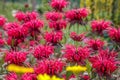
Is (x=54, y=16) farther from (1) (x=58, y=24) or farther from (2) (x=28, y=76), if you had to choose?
(2) (x=28, y=76)

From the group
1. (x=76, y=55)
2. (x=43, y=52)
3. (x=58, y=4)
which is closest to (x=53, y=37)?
(x=43, y=52)

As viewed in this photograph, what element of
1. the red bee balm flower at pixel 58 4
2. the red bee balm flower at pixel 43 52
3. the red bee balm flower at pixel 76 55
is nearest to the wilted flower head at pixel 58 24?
the red bee balm flower at pixel 58 4

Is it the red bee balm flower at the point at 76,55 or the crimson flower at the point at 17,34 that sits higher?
the crimson flower at the point at 17,34

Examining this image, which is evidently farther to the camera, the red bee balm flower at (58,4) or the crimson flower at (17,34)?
the red bee balm flower at (58,4)

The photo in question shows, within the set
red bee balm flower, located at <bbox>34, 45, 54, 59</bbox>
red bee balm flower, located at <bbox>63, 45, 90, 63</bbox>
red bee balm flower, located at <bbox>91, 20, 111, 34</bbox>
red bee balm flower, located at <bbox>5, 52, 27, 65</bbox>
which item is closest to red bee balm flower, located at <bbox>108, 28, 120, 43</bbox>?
red bee balm flower, located at <bbox>91, 20, 111, 34</bbox>

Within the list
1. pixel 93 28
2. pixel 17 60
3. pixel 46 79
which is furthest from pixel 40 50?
pixel 46 79

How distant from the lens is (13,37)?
4473 mm

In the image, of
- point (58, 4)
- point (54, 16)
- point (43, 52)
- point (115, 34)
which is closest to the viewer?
point (43, 52)

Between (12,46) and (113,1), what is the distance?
31.6 ft

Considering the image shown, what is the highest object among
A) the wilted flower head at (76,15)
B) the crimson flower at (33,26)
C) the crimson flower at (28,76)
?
the wilted flower head at (76,15)

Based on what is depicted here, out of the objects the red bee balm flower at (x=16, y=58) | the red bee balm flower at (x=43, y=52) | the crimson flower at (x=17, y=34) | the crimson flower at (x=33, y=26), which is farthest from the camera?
the crimson flower at (x=33, y=26)

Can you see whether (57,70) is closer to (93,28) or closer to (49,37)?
(49,37)

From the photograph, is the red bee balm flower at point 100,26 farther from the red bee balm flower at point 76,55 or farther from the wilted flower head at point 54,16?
the red bee balm flower at point 76,55

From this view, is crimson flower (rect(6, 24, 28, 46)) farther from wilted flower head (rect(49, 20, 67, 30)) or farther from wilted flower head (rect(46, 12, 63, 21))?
wilted flower head (rect(46, 12, 63, 21))
